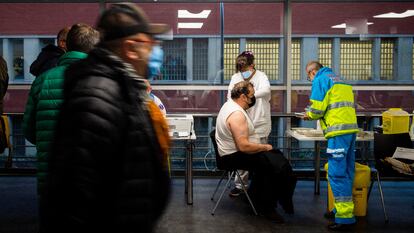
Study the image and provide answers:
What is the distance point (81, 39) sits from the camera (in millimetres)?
2873

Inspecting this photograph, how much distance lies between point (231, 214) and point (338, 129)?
137 cm

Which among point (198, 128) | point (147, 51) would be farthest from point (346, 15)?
point (147, 51)

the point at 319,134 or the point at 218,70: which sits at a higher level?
the point at 218,70

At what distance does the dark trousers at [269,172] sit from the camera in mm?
4938

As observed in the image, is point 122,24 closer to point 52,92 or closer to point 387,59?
point 52,92

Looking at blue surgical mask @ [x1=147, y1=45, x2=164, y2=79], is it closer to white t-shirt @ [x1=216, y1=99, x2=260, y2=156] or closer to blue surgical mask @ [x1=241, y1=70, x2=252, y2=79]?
white t-shirt @ [x1=216, y1=99, x2=260, y2=156]

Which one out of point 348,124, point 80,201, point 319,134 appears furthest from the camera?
point 319,134

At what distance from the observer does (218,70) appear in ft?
24.4

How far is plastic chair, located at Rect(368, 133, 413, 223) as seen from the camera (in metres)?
5.21

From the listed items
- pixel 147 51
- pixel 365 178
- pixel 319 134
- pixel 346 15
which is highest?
pixel 346 15

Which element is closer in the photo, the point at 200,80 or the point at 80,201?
the point at 80,201

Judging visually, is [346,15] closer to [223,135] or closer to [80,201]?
[223,135]

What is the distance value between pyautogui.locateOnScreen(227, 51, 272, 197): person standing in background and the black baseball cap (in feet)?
13.8

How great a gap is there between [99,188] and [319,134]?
4194 millimetres
